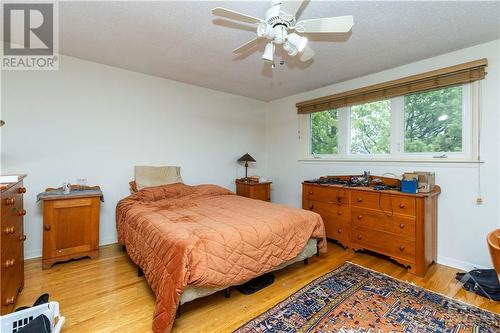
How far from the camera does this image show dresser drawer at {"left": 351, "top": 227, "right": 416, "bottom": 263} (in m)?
2.45

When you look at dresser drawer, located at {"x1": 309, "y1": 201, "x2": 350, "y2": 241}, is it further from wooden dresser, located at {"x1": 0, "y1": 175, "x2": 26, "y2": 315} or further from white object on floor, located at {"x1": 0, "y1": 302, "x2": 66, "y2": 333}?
wooden dresser, located at {"x1": 0, "y1": 175, "x2": 26, "y2": 315}

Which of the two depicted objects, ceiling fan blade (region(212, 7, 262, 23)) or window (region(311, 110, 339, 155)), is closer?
ceiling fan blade (region(212, 7, 262, 23))

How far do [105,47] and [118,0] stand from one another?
0.95m

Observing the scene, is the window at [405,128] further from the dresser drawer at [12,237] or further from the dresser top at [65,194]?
the dresser drawer at [12,237]

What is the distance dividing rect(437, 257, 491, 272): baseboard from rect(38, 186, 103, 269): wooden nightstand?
3.89m

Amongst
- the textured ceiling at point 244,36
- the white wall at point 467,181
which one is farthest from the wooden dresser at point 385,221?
the textured ceiling at point 244,36

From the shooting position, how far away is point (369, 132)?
11.0 feet

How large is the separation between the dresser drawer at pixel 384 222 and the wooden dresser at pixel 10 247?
3210 millimetres

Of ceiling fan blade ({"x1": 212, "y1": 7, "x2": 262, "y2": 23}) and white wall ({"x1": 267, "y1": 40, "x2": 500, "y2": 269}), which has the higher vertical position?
ceiling fan blade ({"x1": 212, "y1": 7, "x2": 262, "y2": 23})

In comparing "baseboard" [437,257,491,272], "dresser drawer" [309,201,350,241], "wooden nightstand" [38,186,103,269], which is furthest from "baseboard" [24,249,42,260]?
"baseboard" [437,257,491,272]

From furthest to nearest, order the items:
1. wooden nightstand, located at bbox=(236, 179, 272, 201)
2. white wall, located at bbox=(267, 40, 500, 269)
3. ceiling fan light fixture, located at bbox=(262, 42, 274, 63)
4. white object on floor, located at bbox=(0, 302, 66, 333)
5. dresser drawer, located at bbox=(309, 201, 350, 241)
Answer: wooden nightstand, located at bbox=(236, 179, 272, 201) < dresser drawer, located at bbox=(309, 201, 350, 241) < white wall, located at bbox=(267, 40, 500, 269) < ceiling fan light fixture, located at bbox=(262, 42, 274, 63) < white object on floor, located at bbox=(0, 302, 66, 333)

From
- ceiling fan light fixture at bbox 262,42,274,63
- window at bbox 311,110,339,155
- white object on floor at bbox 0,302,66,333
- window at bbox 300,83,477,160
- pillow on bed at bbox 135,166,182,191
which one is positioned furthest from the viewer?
window at bbox 311,110,339,155

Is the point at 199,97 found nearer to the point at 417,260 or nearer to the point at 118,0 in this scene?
the point at 118,0

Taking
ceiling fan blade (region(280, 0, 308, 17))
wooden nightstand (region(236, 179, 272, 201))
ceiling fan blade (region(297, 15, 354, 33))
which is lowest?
wooden nightstand (region(236, 179, 272, 201))
